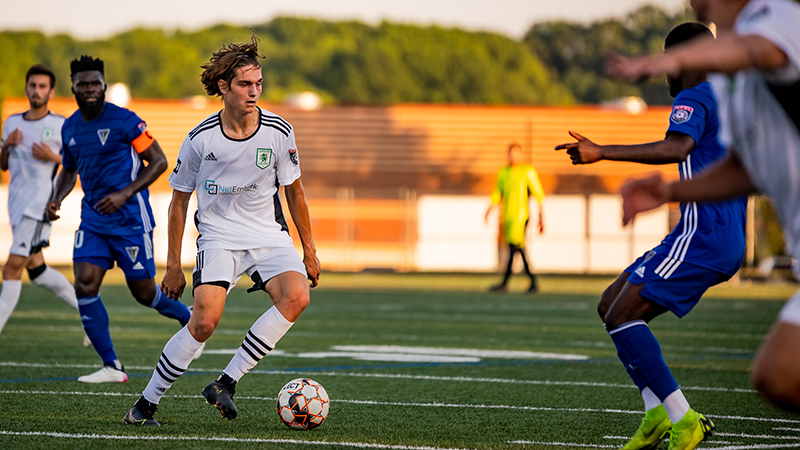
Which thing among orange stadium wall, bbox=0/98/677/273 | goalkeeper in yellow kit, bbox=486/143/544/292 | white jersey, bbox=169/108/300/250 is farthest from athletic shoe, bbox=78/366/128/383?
orange stadium wall, bbox=0/98/677/273

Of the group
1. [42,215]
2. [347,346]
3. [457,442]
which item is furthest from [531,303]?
[457,442]

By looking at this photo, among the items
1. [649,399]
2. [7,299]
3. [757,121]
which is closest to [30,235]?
[7,299]

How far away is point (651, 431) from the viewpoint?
16.5ft

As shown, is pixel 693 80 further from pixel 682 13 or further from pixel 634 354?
pixel 682 13

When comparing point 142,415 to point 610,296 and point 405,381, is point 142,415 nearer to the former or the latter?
point 405,381

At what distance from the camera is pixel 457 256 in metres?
29.7

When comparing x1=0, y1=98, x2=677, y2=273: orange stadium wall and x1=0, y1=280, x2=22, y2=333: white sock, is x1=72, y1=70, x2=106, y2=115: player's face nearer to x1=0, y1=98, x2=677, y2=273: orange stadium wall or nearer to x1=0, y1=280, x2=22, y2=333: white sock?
x1=0, y1=280, x2=22, y2=333: white sock

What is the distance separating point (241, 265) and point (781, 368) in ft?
11.2

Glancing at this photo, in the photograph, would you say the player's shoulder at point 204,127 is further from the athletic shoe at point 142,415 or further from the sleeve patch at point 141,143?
the sleeve patch at point 141,143

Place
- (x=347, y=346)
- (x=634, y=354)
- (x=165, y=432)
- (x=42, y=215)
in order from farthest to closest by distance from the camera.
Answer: (x=347, y=346), (x=42, y=215), (x=165, y=432), (x=634, y=354)

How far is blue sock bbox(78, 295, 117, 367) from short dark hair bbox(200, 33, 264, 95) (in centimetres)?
237

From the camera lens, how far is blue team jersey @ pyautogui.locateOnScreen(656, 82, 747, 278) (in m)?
5.11

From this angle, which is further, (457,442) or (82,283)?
(82,283)

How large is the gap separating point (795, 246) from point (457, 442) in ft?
7.78
